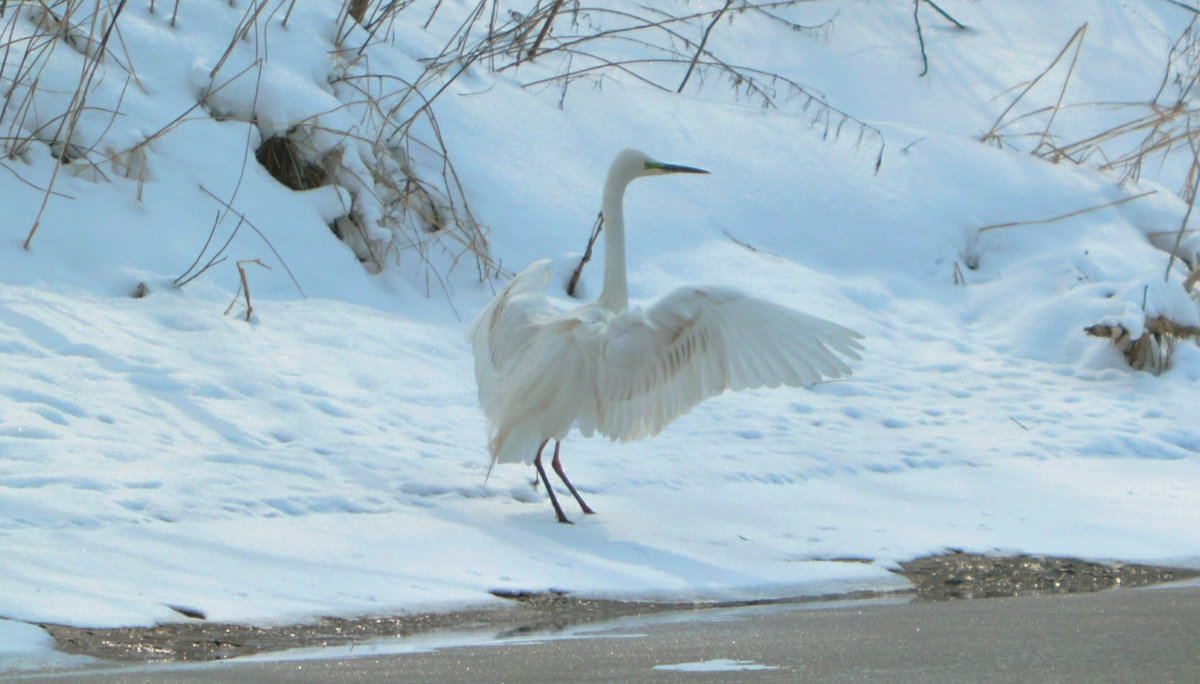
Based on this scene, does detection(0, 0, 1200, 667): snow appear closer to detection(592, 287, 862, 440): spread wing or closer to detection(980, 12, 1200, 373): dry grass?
Answer: detection(980, 12, 1200, 373): dry grass

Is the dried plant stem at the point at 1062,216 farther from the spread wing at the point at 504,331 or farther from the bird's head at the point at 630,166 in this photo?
the spread wing at the point at 504,331

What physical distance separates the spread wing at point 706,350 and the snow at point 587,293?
56 cm

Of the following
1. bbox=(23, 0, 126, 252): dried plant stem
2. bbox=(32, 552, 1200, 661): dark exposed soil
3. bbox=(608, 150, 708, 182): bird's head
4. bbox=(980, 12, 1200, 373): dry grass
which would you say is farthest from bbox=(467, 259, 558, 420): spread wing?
bbox=(980, 12, 1200, 373): dry grass

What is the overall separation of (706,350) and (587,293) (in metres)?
3.16

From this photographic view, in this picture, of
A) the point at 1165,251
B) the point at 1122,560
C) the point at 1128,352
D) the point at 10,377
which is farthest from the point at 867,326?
the point at 10,377

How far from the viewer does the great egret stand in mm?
5172

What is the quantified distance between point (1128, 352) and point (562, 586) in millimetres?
5385

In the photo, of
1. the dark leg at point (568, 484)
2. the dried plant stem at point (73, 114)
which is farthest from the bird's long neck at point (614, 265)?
the dried plant stem at point (73, 114)

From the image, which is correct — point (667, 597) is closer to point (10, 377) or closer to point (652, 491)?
point (652, 491)

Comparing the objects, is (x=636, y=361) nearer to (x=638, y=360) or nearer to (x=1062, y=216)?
(x=638, y=360)

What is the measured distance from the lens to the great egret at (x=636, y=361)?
17.0 feet

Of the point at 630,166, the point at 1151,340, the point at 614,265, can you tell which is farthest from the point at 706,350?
the point at 1151,340

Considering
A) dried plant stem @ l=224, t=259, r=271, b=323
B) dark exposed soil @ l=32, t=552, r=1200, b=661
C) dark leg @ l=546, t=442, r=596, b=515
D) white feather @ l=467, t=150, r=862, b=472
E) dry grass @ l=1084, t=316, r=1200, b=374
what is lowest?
dark exposed soil @ l=32, t=552, r=1200, b=661

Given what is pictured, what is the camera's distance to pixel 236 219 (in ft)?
25.5
